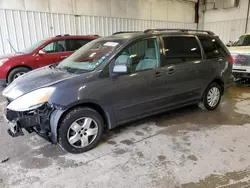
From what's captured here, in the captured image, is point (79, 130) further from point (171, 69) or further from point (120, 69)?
point (171, 69)

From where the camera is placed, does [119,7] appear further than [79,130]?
Yes

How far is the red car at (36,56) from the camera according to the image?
5629 mm

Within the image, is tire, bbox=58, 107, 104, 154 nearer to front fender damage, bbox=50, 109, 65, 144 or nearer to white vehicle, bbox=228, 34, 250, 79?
front fender damage, bbox=50, 109, 65, 144

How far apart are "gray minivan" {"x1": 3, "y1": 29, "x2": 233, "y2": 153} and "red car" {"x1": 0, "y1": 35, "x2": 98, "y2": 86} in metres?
3.03

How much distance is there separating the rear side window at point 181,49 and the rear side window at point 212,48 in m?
0.20

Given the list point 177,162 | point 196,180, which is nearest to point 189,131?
point 177,162

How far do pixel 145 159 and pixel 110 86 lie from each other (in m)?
1.03

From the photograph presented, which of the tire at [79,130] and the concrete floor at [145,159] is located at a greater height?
the tire at [79,130]

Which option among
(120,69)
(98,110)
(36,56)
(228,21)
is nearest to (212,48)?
(120,69)

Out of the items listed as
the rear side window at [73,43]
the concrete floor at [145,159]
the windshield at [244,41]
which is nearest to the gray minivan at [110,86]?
the concrete floor at [145,159]

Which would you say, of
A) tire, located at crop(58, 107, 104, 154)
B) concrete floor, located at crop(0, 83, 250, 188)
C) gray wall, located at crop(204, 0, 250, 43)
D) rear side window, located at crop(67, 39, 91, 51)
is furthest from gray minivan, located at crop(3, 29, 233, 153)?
gray wall, located at crop(204, 0, 250, 43)

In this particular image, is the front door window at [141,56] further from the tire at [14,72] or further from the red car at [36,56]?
the tire at [14,72]

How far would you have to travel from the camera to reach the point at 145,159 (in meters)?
2.58

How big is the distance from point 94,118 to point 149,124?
1.25 m
